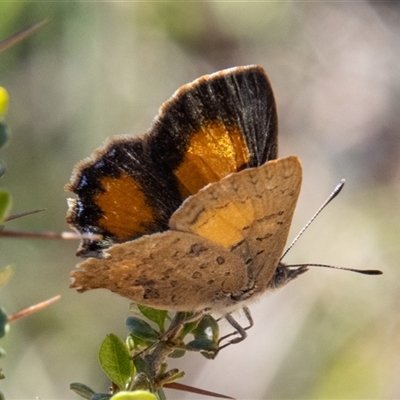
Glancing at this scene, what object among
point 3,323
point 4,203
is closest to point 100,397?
point 3,323

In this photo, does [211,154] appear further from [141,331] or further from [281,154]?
[281,154]

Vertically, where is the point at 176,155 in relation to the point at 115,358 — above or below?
above

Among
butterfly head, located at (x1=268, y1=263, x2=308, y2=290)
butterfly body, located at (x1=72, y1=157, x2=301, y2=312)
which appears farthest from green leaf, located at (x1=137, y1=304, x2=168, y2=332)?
butterfly head, located at (x1=268, y1=263, x2=308, y2=290)

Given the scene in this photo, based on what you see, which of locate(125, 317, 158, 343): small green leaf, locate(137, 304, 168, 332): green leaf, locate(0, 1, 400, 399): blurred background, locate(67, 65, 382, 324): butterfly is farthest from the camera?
locate(0, 1, 400, 399): blurred background

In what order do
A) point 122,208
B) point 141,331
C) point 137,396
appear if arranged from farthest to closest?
point 122,208 → point 141,331 → point 137,396

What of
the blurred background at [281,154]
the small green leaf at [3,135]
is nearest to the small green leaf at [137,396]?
→ the small green leaf at [3,135]

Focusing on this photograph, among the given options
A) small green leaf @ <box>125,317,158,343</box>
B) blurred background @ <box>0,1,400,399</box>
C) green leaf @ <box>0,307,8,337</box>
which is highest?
green leaf @ <box>0,307,8,337</box>

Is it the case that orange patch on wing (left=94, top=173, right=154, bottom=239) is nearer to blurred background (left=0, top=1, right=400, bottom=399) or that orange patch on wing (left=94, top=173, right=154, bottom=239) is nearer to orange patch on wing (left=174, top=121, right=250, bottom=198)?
orange patch on wing (left=174, top=121, right=250, bottom=198)
